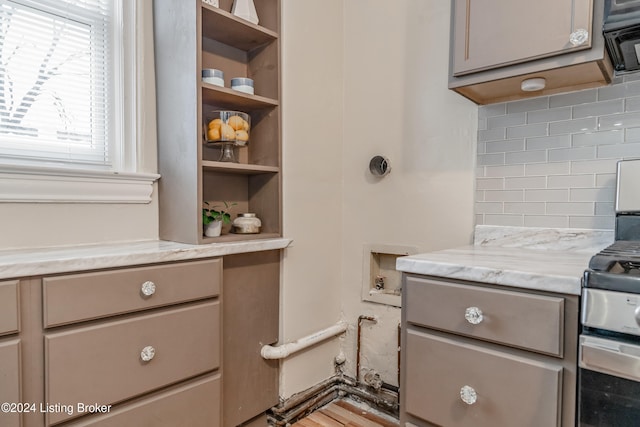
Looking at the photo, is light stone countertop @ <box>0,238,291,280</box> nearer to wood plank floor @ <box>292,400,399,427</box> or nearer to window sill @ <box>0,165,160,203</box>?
window sill @ <box>0,165,160,203</box>

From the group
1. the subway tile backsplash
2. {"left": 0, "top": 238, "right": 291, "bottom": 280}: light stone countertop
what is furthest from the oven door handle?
{"left": 0, "top": 238, "right": 291, "bottom": 280}: light stone countertop

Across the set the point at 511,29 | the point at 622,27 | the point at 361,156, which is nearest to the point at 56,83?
the point at 361,156

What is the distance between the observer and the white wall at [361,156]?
179 centimetres

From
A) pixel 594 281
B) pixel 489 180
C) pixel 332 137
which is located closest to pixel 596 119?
pixel 489 180

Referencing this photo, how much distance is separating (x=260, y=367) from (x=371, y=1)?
6.19 ft

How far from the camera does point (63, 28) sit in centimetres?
147

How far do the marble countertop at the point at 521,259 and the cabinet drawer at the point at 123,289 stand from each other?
2.30 feet

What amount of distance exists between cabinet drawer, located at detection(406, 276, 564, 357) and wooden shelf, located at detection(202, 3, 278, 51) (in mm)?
1237

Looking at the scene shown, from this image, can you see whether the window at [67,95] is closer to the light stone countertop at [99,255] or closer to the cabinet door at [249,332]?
the light stone countertop at [99,255]

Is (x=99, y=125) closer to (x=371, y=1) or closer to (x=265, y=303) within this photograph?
(x=265, y=303)

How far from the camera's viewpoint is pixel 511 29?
1271 millimetres

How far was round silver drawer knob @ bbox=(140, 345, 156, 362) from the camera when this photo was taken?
4.09 ft

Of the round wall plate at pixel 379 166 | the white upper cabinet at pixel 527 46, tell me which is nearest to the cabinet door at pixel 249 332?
the round wall plate at pixel 379 166

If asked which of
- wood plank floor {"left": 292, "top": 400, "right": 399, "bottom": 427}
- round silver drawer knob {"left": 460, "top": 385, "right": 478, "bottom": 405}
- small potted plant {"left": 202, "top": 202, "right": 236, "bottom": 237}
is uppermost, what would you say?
small potted plant {"left": 202, "top": 202, "right": 236, "bottom": 237}
